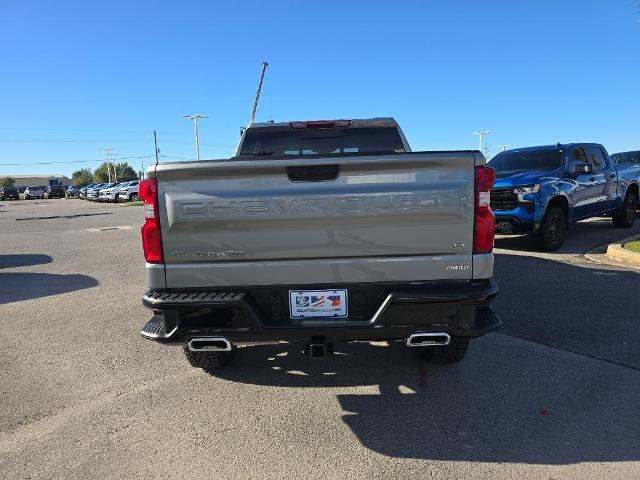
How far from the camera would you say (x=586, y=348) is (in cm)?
438

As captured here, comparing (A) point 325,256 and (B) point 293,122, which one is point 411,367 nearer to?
(A) point 325,256

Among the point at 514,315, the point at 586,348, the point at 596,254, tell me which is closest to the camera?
the point at 586,348

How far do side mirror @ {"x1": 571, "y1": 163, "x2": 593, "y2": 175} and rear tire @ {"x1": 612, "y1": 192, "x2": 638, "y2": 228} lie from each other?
2.83 meters

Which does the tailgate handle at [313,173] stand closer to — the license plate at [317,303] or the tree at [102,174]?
the license plate at [317,303]

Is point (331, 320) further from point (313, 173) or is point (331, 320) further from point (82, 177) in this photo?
point (82, 177)

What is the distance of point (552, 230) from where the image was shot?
30.2 ft

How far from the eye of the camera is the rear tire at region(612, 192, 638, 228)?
11898mm

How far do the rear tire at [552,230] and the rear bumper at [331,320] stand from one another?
6.78 meters

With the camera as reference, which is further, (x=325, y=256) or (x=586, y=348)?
(x=586, y=348)

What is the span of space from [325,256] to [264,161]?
0.68m

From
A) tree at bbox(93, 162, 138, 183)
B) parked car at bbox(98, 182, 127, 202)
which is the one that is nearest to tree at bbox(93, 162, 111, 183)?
tree at bbox(93, 162, 138, 183)

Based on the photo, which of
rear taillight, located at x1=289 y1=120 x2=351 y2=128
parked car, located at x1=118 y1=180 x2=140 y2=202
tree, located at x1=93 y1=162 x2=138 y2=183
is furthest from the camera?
tree, located at x1=93 y1=162 x2=138 y2=183

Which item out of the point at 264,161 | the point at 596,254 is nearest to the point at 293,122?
the point at 264,161

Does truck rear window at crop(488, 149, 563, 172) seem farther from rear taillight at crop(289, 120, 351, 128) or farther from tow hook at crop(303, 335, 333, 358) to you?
tow hook at crop(303, 335, 333, 358)
